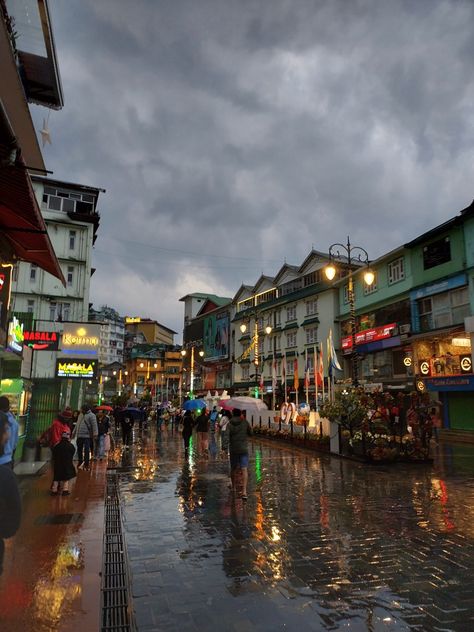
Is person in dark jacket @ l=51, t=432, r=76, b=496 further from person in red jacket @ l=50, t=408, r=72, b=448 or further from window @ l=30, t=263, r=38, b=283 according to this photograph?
window @ l=30, t=263, r=38, b=283

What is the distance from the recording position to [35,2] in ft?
27.0

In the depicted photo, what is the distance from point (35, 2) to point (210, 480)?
11.2 metres

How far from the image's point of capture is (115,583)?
5.21 meters

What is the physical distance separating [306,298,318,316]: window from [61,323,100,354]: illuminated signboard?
74.1ft

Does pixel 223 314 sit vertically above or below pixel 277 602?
above

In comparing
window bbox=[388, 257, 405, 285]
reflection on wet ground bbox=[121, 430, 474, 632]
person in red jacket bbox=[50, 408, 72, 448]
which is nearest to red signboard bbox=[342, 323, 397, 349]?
window bbox=[388, 257, 405, 285]

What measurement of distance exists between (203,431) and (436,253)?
17.4 metres

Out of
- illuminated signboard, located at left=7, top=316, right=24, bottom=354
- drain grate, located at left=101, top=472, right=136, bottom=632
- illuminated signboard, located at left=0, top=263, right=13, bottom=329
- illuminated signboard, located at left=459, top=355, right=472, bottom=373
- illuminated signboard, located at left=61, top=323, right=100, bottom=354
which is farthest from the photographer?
illuminated signboard, located at left=459, top=355, right=472, bottom=373

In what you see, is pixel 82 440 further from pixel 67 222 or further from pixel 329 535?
pixel 67 222

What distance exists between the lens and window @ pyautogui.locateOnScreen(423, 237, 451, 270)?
26.1m

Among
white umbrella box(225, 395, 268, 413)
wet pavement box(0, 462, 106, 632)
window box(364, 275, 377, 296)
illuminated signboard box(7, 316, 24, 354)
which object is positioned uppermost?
window box(364, 275, 377, 296)

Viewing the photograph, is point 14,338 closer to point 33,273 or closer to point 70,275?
point 33,273

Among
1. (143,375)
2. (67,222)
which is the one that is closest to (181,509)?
(67,222)

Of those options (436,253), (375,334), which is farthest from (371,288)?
(436,253)
